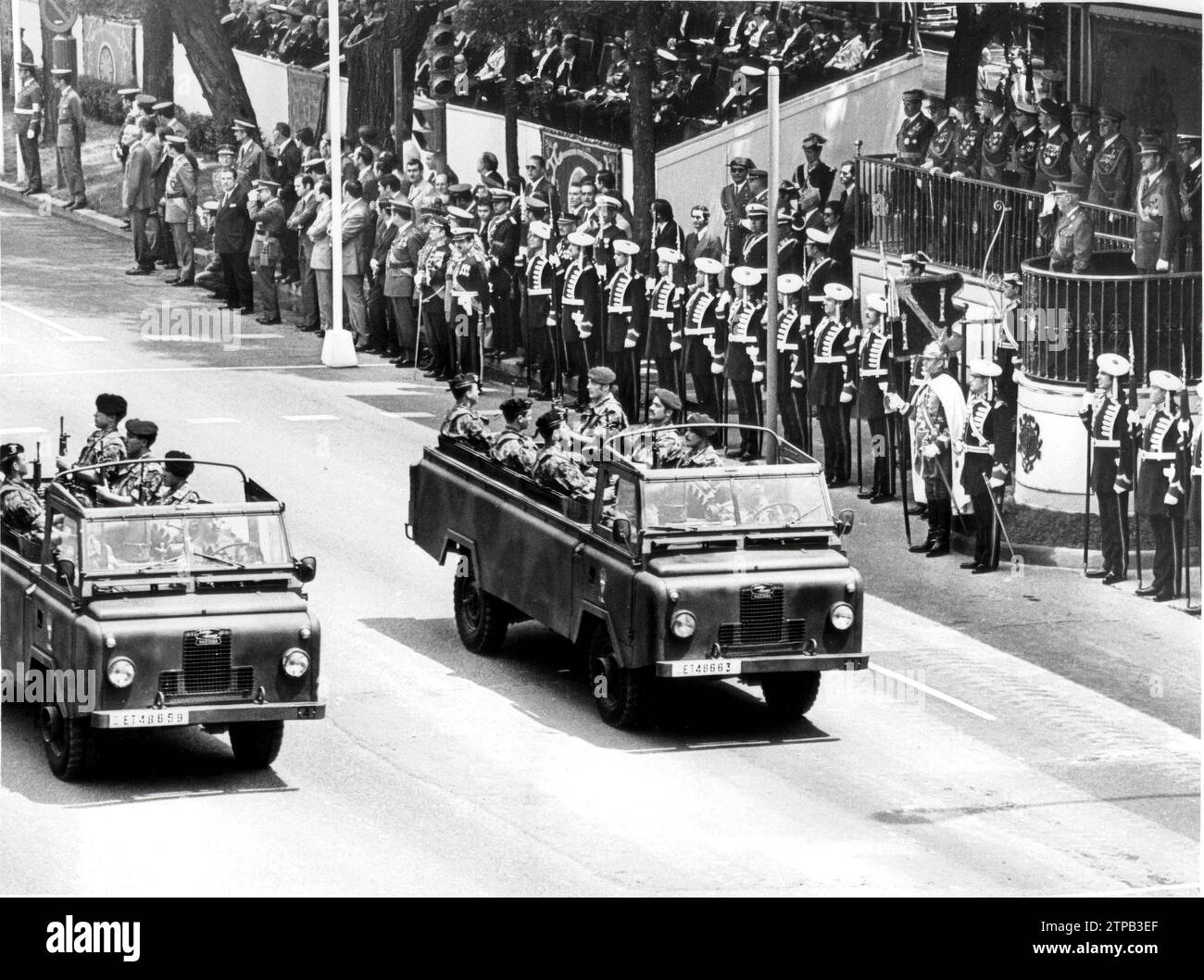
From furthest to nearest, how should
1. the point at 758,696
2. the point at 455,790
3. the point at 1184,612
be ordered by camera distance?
1. the point at 1184,612
2. the point at 758,696
3. the point at 455,790

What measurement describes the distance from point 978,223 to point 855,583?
920cm

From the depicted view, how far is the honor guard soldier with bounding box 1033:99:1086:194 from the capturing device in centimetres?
2852

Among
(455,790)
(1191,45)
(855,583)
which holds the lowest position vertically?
(455,790)

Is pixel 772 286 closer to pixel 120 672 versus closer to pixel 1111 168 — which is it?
pixel 1111 168

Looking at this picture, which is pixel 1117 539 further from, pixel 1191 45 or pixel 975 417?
pixel 1191 45

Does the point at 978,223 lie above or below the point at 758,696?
above

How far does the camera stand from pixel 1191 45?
2809 centimetres

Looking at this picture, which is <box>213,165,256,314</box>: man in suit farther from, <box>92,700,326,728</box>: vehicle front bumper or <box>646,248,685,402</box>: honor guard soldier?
<box>92,700,326,728</box>: vehicle front bumper

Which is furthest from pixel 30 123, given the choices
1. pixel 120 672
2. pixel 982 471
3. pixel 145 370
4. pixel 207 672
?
pixel 120 672

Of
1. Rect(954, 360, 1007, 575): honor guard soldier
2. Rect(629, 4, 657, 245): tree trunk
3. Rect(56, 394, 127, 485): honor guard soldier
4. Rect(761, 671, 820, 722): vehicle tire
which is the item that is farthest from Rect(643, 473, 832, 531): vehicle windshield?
Rect(629, 4, 657, 245): tree trunk

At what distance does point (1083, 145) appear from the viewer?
2838 centimetres

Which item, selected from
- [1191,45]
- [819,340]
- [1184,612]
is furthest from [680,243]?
[1184,612]

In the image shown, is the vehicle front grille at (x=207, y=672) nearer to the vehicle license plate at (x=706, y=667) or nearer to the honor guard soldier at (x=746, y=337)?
the vehicle license plate at (x=706, y=667)

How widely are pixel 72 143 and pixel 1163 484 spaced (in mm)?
13264
